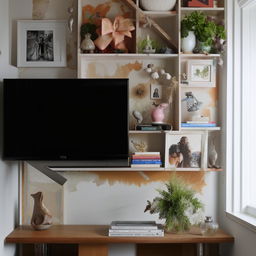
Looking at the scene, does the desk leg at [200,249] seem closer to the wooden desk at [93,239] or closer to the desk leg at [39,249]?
the wooden desk at [93,239]

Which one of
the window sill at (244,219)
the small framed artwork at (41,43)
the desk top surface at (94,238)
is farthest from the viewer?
the small framed artwork at (41,43)

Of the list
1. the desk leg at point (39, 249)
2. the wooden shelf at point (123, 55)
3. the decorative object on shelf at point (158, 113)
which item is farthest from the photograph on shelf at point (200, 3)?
the desk leg at point (39, 249)

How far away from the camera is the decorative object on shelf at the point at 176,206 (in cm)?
341

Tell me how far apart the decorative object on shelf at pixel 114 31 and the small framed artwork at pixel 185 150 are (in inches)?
30.4

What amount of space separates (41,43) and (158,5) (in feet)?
3.04

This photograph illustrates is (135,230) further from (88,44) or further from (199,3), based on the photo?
(199,3)

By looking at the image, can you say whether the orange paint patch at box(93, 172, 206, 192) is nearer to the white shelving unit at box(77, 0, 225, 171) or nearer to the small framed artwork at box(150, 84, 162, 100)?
the white shelving unit at box(77, 0, 225, 171)

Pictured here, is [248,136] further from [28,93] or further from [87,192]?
[28,93]

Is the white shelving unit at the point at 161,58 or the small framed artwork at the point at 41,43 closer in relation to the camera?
the white shelving unit at the point at 161,58

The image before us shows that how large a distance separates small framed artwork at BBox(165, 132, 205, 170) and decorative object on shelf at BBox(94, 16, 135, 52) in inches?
30.4

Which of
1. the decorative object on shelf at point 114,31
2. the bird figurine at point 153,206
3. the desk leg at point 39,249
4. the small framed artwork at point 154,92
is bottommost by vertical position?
the desk leg at point 39,249

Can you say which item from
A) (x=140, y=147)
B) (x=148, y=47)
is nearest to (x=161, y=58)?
(x=148, y=47)

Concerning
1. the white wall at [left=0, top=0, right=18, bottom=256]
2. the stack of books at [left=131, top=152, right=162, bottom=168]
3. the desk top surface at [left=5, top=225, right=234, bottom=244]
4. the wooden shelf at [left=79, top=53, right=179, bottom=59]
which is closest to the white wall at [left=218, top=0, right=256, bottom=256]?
the desk top surface at [left=5, top=225, right=234, bottom=244]

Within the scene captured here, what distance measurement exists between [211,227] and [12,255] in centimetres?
144
